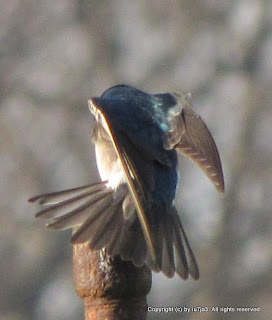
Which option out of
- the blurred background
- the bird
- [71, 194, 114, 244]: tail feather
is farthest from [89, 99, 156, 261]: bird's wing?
the blurred background

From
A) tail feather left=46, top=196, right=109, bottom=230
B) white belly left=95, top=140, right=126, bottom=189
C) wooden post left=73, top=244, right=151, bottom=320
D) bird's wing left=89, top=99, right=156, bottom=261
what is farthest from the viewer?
white belly left=95, top=140, right=126, bottom=189

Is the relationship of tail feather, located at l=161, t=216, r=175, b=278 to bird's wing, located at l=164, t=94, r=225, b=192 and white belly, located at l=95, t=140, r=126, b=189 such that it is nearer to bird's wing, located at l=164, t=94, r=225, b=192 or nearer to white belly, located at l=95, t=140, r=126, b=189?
white belly, located at l=95, t=140, r=126, b=189

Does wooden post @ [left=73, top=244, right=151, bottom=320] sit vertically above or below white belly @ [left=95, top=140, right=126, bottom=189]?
below

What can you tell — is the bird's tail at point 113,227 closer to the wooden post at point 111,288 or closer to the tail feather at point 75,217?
the tail feather at point 75,217

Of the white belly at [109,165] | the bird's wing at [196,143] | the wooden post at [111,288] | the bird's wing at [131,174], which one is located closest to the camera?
the wooden post at [111,288]

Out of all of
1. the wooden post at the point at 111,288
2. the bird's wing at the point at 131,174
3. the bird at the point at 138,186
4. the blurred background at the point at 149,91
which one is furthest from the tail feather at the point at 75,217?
the blurred background at the point at 149,91

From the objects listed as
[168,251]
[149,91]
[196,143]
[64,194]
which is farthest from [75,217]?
[149,91]

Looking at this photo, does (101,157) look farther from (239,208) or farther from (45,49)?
(45,49)
